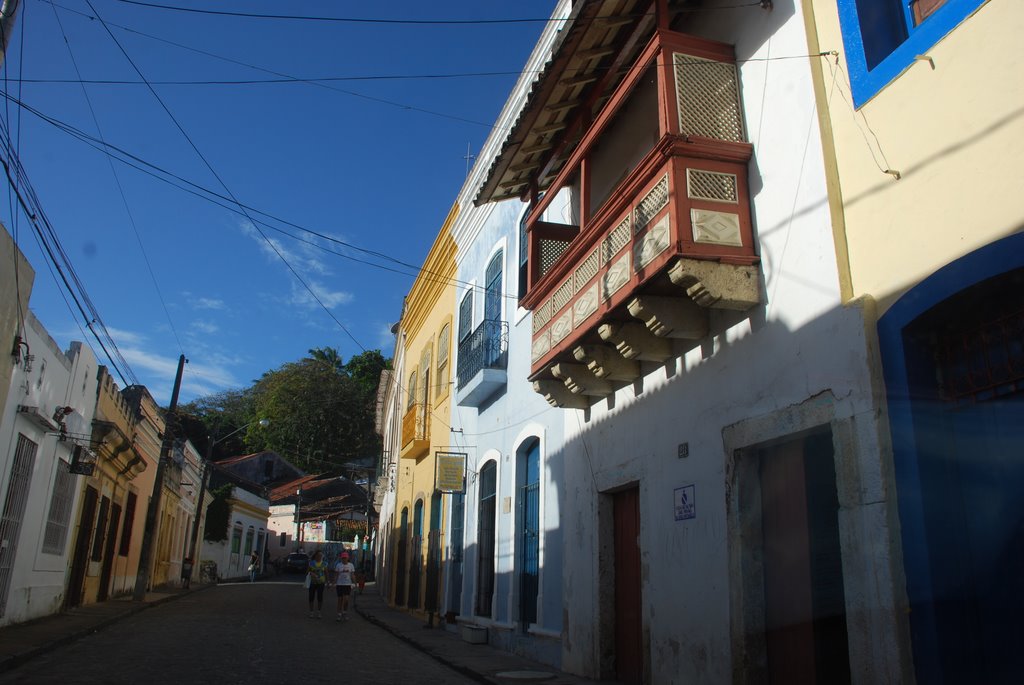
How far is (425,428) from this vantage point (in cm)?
1784

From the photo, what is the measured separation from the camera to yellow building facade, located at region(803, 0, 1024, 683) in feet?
13.5

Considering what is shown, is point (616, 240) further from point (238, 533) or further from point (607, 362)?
point (238, 533)

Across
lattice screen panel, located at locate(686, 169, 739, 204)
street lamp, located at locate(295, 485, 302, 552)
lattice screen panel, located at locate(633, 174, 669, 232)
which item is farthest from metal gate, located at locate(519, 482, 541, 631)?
street lamp, located at locate(295, 485, 302, 552)

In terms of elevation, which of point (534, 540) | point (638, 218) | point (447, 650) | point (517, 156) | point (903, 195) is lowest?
point (447, 650)

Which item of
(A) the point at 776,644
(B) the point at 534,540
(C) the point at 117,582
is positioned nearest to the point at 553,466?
(B) the point at 534,540

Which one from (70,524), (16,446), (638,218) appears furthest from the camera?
(70,524)

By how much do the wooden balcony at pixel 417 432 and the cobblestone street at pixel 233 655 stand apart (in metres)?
4.17

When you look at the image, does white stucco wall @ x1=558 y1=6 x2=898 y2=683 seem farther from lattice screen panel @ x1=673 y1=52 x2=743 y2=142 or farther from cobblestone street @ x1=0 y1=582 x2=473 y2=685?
cobblestone street @ x1=0 y1=582 x2=473 y2=685

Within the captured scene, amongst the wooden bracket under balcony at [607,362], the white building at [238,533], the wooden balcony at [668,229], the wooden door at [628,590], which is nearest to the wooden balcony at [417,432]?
the wooden door at [628,590]

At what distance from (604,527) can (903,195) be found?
16.4 feet

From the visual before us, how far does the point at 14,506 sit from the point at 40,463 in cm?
98

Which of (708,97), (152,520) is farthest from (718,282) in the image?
(152,520)

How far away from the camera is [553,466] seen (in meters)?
10.2

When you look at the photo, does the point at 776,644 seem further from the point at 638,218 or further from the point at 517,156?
the point at 517,156
